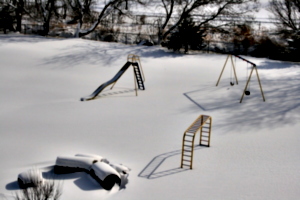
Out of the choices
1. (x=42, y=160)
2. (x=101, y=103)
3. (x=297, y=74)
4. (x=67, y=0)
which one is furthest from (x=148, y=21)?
(x=42, y=160)

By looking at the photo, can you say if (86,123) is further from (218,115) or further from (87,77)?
(87,77)

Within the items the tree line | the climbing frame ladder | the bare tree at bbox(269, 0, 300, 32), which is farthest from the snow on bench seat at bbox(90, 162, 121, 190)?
the bare tree at bbox(269, 0, 300, 32)

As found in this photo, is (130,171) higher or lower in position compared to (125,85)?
lower

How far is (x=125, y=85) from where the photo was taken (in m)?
16.2

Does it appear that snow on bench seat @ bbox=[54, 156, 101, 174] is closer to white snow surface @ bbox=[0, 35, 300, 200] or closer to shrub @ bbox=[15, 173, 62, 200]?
white snow surface @ bbox=[0, 35, 300, 200]

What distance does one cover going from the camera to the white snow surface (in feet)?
25.2

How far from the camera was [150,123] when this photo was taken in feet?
37.9

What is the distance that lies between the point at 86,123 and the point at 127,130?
4.57 ft

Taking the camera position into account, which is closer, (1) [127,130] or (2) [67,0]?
(1) [127,130]

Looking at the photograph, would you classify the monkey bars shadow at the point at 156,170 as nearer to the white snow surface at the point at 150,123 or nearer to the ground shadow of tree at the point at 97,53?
the white snow surface at the point at 150,123

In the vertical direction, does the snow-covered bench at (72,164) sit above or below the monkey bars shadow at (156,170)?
above

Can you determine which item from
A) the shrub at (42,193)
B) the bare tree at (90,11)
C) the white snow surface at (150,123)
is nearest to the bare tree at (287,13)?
the white snow surface at (150,123)

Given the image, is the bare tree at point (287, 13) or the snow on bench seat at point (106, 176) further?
the bare tree at point (287, 13)

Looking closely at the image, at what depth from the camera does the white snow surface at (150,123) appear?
768cm
